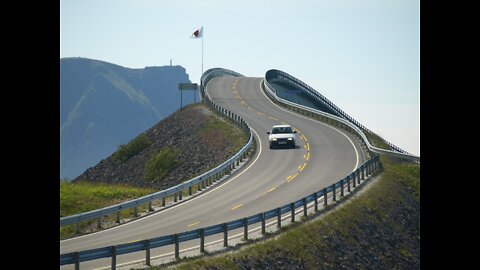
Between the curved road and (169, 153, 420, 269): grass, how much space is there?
7.62 feet

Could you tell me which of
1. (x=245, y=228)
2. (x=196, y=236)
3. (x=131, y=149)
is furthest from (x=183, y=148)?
(x=196, y=236)

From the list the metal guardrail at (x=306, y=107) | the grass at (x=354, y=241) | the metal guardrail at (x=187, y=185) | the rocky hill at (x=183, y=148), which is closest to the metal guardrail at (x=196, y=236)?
the grass at (x=354, y=241)

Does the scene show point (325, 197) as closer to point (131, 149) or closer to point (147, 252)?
point (147, 252)

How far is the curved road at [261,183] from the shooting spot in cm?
2719

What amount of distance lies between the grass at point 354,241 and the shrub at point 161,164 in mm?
20943

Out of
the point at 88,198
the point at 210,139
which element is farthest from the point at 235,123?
the point at 88,198

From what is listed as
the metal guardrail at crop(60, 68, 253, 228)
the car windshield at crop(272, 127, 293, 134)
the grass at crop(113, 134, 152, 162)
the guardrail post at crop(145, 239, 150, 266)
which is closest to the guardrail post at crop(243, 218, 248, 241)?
the guardrail post at crop(145, 239, 150, 266)

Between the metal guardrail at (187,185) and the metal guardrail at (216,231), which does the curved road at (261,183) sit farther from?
the metal guardrail at (216,231)

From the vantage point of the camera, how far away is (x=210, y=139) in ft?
204

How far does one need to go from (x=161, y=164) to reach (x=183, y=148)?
3957 mm

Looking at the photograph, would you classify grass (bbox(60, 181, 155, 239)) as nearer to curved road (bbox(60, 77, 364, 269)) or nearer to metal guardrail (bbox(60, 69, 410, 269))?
curved road (bbox(60, 77, 364, 269))

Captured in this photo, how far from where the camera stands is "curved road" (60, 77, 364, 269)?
2719cm
